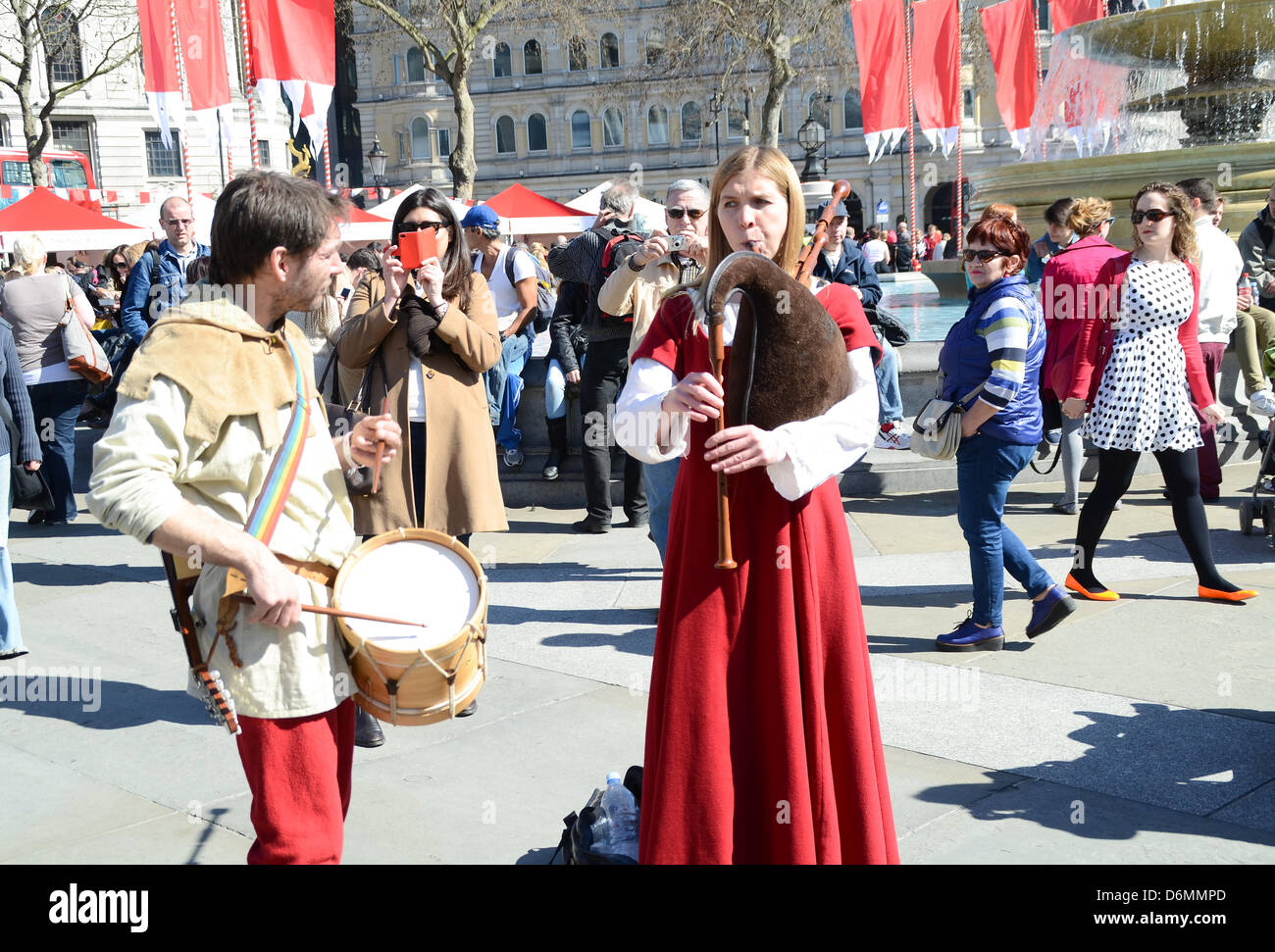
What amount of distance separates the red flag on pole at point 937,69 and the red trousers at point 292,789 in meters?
20.2

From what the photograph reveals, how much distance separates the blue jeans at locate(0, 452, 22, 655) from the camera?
5.77m

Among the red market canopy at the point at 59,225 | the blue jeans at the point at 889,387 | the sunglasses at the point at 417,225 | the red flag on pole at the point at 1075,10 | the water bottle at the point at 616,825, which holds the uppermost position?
the red flag on pole at the point at 1075,10

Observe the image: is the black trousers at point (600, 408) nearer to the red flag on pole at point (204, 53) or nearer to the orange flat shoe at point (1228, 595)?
the orange flat shoe at point (1228, 595)

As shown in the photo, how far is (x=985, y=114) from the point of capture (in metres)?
62.7

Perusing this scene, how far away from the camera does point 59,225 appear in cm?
1878

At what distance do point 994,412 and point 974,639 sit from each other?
1002mm

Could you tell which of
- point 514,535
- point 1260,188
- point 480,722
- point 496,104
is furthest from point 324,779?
point 496,104

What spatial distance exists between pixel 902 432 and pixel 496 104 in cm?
6501

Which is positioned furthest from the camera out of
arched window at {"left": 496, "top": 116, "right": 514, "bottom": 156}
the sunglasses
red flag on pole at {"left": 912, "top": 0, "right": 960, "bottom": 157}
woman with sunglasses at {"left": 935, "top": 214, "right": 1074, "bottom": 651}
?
arched window at {"left": 496, "top": 116, "right": 514, "bottom": 156}

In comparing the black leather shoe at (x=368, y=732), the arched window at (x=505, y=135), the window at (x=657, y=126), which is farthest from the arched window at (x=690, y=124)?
the black leather shoe at (x=368, y=732)

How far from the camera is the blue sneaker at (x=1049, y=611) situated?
17.4 ft

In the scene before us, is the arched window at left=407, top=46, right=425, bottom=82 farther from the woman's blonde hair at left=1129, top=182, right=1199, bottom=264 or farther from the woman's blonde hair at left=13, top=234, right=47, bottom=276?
the woman's blonde hair at left=1129, top=182, right=1199, bottom=264

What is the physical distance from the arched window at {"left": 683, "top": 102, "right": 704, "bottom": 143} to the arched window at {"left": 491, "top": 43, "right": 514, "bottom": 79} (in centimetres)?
1034

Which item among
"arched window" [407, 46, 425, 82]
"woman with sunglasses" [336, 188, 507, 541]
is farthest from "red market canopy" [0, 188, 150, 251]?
"arched window" [407, 46, 425, 82]
